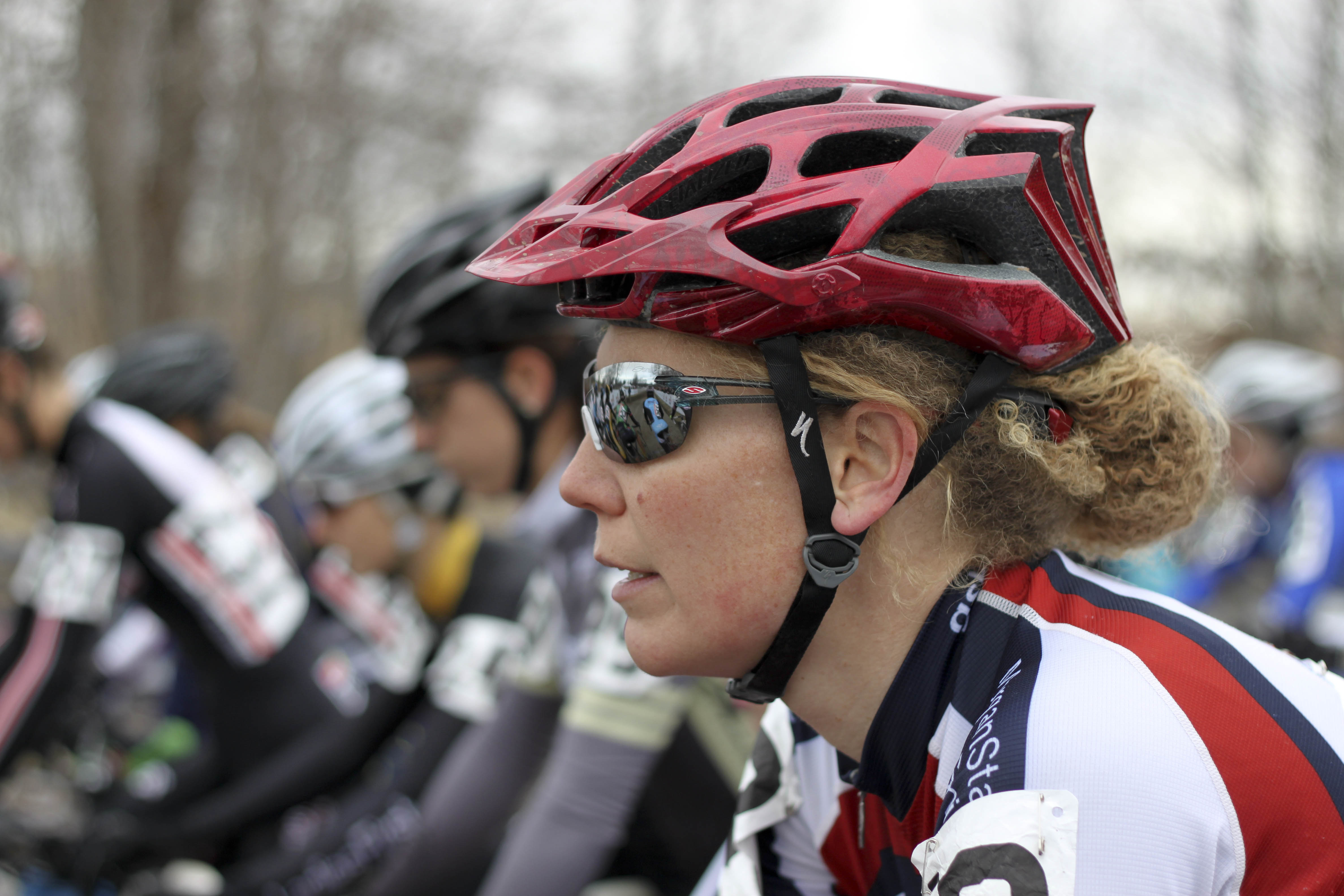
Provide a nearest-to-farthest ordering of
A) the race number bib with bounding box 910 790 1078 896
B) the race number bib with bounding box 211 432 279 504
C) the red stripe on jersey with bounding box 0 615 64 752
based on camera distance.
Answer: the race number bib with bounding box 910 790 1078 896
the red stripe on jersey with bounding box 0 615 64 752
the race number bib with bounding box 211 432 279 504

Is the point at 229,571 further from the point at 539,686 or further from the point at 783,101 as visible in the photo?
the point at 783,101

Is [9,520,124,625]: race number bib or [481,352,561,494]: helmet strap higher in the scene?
[481,352,561,494]: helmet strap

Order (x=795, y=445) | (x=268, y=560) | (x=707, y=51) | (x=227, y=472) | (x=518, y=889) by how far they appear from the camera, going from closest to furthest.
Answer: (x=795, y=445) → (x=518, y=889) → (x=268, y=560) → (x=227, y=472) → (x=707, y=51)

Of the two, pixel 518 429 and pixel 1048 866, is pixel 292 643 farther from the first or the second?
pixel 1048 866

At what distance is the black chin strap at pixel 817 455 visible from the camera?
158cm

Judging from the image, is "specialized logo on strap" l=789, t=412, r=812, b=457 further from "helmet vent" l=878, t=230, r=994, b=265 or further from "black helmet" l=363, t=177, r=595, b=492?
"black helmet" l=363, t=177, r=595, b=492

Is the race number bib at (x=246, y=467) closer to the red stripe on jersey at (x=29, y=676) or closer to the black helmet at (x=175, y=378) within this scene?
the black helmet at (x=175, y=378)

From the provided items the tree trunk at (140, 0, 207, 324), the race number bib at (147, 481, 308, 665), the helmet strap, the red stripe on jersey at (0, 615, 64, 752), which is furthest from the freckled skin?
the tree trunk at (140, 0, 207, 324)

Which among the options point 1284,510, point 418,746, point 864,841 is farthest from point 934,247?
point 1284,510

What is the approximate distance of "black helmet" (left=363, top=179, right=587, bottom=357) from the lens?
4031mm

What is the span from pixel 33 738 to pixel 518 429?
2.36 m

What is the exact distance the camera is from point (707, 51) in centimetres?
1927

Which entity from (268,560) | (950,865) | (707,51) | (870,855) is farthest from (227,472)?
(707,51)

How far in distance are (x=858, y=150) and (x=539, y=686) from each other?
253 cm
